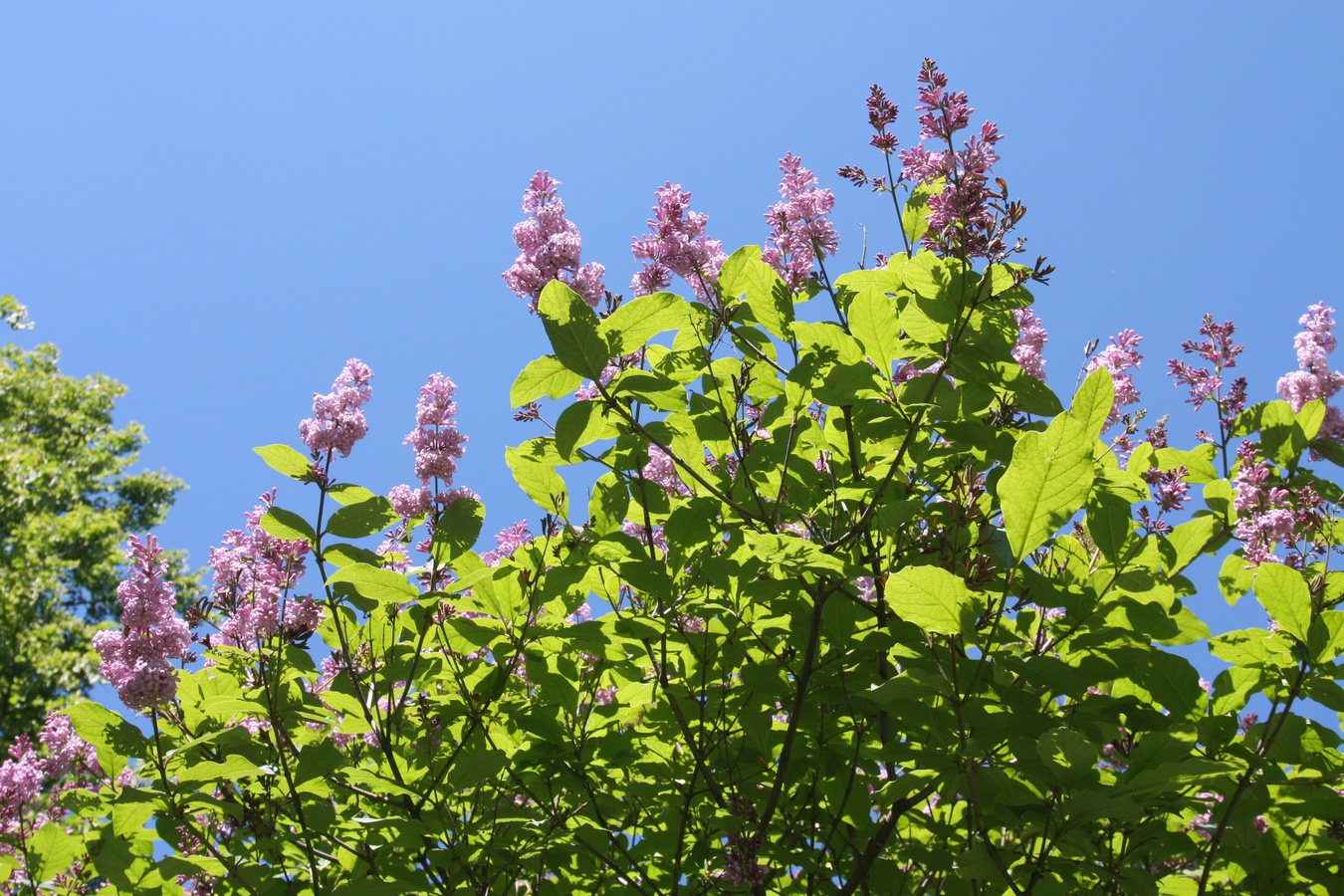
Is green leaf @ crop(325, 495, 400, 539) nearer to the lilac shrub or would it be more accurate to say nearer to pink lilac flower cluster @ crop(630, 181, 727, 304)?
the lilac shrub

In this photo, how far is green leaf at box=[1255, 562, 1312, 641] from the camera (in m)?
1.69

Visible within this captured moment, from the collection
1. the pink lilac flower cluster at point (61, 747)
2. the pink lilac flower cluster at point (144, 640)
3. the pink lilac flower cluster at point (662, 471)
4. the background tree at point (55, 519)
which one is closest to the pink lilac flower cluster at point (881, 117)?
the pink lilac flower cluster at point (662, 471)

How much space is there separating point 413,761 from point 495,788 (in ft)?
0.77

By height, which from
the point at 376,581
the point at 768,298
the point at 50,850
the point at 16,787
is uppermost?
the point at 768,298

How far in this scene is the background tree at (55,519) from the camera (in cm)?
1372

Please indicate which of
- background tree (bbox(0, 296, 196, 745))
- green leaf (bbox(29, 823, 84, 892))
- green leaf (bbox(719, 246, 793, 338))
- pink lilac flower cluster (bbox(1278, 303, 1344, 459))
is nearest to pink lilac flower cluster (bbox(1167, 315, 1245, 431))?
pink lilac flower cluster (bbox(1278, 303, 1344, 459))

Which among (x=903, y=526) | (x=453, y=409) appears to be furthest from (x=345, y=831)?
(x=903, y=526)

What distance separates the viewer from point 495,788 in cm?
240

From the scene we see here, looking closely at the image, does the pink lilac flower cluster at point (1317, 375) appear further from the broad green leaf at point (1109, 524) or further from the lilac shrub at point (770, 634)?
the broad green leaf at point (1109, 524)

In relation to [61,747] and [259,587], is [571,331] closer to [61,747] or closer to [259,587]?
[259,587]

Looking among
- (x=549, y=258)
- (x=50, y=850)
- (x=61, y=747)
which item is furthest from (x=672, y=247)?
(x=61, y=747)

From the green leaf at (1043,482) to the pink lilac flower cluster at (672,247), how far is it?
1.30 meters

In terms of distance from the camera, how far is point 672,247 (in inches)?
102

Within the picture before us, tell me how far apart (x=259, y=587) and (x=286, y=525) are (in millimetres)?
512
